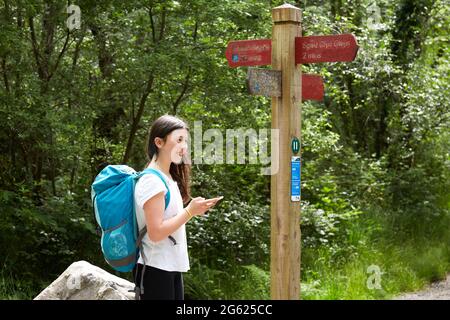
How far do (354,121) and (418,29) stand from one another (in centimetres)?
211

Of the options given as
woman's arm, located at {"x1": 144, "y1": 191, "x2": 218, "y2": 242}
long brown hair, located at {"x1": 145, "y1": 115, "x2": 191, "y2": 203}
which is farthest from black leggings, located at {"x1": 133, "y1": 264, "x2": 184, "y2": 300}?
long brown hair, located at {"x1": 145, "y1": 115, "x2": 191, "y2": 203}

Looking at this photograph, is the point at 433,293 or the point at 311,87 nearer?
the point at 311,87

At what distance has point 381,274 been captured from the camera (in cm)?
911

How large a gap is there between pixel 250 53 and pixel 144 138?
440 centimetres

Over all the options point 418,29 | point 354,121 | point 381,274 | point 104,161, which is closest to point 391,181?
point 354,121

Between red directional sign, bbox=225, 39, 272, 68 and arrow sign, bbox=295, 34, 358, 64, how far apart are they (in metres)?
0.27

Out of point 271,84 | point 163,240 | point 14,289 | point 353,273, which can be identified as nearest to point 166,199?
point 163,240

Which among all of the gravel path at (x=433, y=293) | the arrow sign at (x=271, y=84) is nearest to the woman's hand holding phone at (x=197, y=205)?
the arrow sign at (x=271, y=84)

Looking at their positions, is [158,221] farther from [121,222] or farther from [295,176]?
A: [295,176]

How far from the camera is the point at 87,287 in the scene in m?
5.76

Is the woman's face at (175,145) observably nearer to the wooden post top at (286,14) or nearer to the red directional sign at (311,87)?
the wooden post top at (286,14)

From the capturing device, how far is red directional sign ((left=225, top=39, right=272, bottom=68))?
5574 mm

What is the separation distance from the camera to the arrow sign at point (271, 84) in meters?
5.18

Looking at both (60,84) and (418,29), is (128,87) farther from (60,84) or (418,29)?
(418,29)
